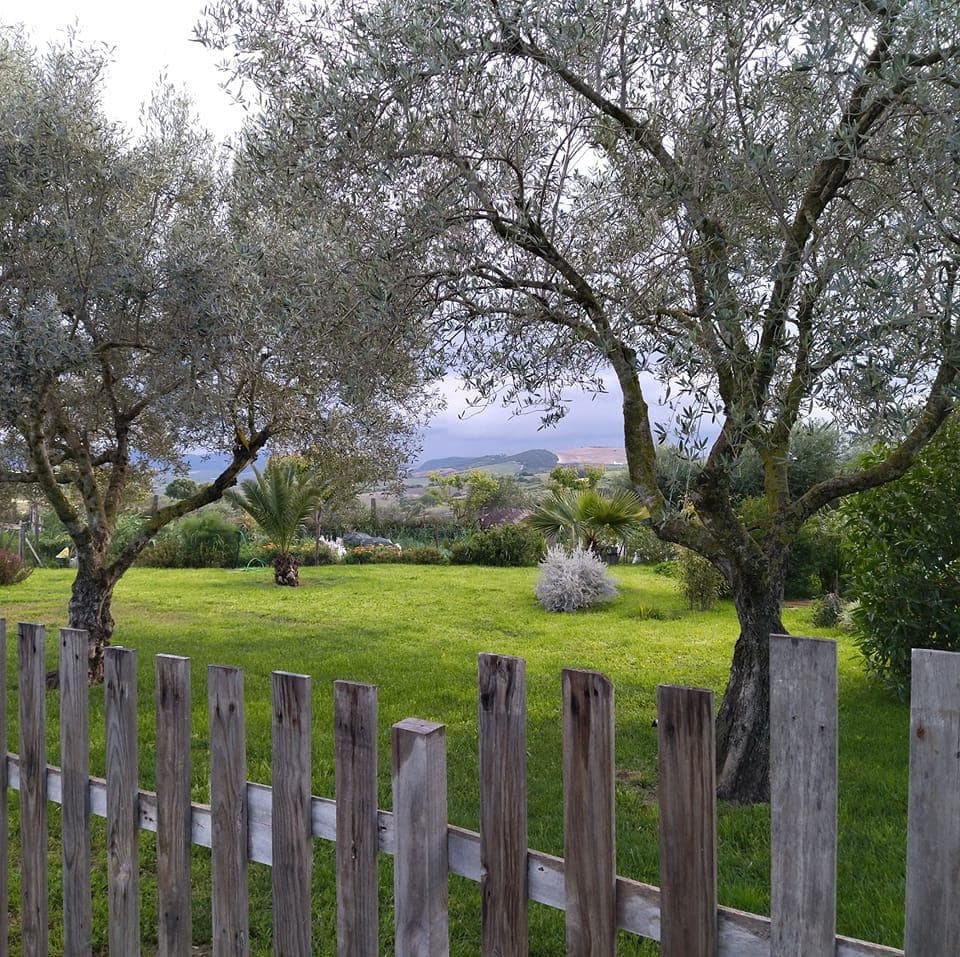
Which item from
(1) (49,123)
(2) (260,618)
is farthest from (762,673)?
(2) (260,618)

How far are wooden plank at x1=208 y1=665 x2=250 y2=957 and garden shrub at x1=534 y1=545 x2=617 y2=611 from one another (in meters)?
11.5

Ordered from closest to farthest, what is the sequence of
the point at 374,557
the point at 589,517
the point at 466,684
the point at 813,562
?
the point at 466,684, the point at 813,562, the point at 589,517, the point at 374,557

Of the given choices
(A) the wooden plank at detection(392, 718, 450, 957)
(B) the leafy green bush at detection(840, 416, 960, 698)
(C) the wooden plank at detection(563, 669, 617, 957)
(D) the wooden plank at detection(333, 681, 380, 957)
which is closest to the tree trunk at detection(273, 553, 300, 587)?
(B) the leafy green bush at detection(840, 416, 960, 698)

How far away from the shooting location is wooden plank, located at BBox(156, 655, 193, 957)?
2.36 metres

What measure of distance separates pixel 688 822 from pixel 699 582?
12521 mm

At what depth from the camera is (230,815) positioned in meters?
2.27

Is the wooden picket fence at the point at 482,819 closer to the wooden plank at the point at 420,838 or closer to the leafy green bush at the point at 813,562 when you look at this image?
the wooden plank at the point at 420,838

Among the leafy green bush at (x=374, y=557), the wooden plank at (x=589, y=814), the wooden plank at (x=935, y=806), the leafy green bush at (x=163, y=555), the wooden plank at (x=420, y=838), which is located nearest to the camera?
the wooden plank at (x=935, y=806)

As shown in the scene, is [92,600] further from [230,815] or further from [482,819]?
[482,819]

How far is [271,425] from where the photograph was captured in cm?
770

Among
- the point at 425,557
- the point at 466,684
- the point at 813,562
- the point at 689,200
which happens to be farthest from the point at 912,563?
the point at 425,557

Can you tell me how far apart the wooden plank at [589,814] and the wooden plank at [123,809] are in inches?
57.8

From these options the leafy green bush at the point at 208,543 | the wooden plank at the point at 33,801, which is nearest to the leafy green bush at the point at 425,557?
the leafy green bush at the point at 208,543

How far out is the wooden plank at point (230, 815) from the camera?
2.25 metres
